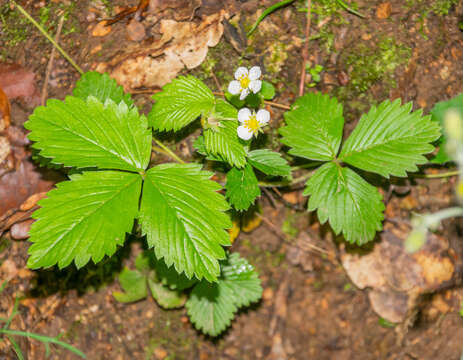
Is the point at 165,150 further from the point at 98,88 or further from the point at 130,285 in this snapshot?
the point at 130,285

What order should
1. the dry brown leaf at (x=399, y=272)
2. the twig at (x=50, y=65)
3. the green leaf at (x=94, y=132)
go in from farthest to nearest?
the dry brown leaf at (x=399, y=272), the twig at (x=50, y=65), the green leaf at (x=94, y=132)

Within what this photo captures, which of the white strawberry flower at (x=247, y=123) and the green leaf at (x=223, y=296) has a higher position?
the white strawberry flower at (x=247, y=123)

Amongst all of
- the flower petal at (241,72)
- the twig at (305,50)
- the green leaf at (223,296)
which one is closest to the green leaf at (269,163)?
the flower petal at (241,72)

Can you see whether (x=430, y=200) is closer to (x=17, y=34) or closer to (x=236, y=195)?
(x=236, y=195)

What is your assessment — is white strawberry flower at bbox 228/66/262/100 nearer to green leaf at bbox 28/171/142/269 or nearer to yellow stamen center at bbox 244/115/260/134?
yellow stamen center at bbox 244/115/260/134

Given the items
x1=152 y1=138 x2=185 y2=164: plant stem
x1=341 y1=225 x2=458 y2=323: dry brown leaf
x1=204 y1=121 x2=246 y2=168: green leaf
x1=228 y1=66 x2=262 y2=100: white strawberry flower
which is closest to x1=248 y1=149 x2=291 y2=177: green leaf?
x1=204 y1=121 x2=246 y2=168: green leaf

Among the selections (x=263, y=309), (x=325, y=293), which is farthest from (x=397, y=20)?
(x=263, y=309)

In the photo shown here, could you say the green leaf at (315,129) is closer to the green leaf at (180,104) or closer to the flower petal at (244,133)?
the flower petal at (244,133)

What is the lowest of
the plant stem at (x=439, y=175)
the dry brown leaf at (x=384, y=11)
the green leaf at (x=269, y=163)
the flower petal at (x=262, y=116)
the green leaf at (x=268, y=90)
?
the plant stem at (x=439, y=175)
